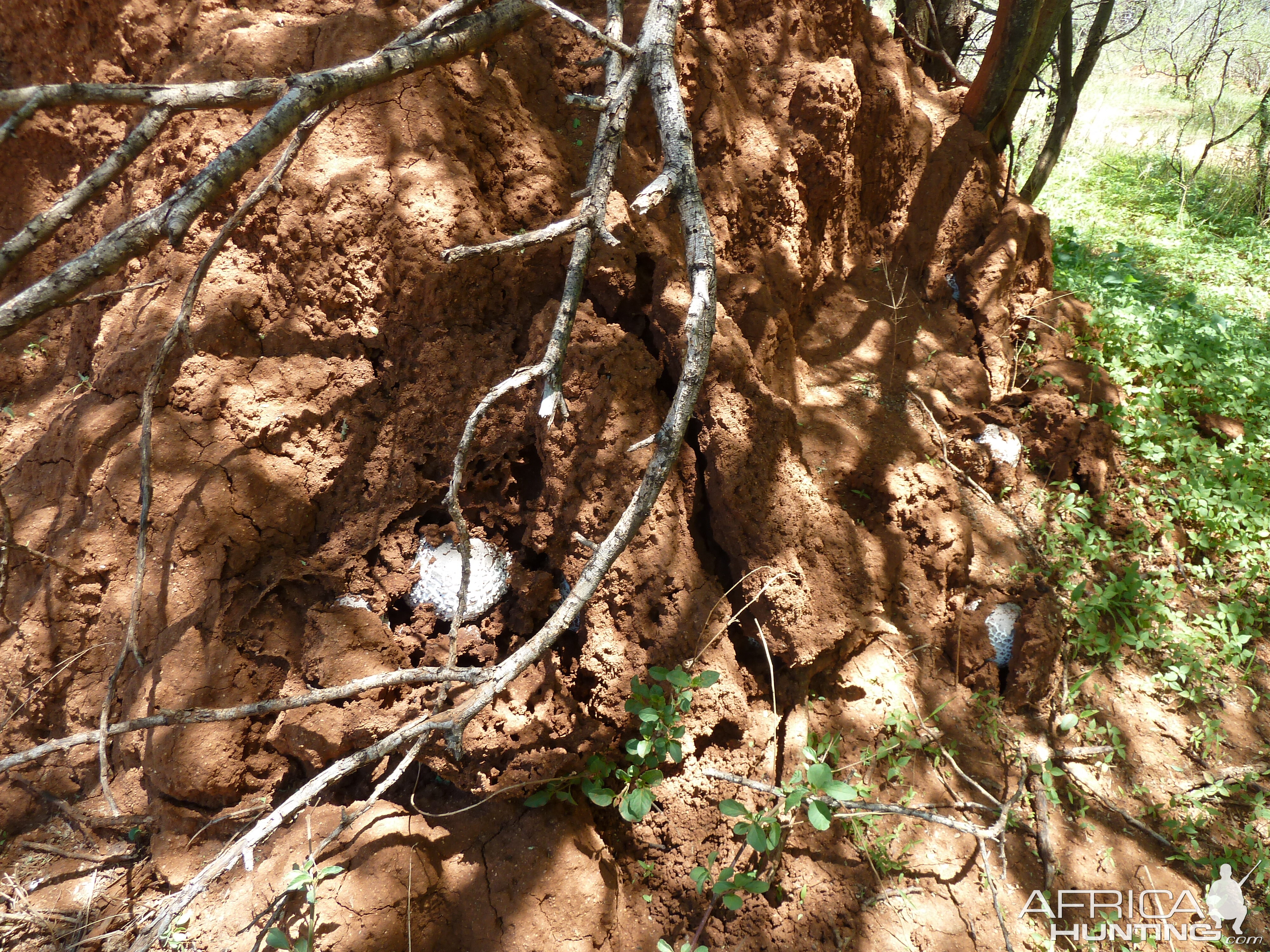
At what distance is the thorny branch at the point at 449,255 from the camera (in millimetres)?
994

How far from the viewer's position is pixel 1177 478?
127 inches

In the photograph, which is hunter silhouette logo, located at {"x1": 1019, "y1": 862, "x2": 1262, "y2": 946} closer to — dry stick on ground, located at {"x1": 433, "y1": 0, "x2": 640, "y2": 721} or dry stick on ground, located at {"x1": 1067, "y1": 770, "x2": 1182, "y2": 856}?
dry stick on ground, located at {"x1": 1067, "y1": 770, "x2": 1182, "y2": 856}

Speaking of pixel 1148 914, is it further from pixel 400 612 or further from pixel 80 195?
pixel 80 195

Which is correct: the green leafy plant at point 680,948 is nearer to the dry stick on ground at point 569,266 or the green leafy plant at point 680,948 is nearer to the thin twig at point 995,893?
the thin twig at point 995,893

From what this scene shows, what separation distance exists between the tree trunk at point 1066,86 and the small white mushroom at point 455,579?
374 centimetres

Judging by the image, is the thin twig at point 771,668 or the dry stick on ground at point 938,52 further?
the dry stick on ground at point 938,52

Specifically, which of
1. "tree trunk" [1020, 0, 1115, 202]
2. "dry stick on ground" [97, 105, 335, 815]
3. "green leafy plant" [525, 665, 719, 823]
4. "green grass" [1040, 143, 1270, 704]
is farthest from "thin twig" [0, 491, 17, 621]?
"tree trunk" [1020, 0, 1115, 202]

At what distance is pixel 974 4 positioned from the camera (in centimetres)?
373

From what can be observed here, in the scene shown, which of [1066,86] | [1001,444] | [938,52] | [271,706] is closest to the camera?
[271,706]

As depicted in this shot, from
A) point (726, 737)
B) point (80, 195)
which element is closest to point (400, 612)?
point (726, 737)

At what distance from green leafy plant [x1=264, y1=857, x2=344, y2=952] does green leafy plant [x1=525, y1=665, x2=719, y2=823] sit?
1.75 feet

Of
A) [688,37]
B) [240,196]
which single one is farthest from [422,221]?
[688,37]

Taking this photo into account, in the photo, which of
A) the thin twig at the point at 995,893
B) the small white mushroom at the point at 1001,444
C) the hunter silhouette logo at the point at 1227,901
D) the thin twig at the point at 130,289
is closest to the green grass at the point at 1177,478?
the small white mushroom at the point at 1001,444

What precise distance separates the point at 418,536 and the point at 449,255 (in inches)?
39.0
